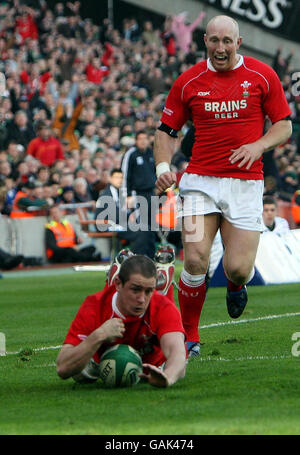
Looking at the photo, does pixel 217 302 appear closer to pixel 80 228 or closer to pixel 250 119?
pixel 250 119

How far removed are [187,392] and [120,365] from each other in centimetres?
46

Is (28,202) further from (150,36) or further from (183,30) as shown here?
(183,30)

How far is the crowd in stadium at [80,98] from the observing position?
72.2 feet

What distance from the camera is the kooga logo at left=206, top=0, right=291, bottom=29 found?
118 feet

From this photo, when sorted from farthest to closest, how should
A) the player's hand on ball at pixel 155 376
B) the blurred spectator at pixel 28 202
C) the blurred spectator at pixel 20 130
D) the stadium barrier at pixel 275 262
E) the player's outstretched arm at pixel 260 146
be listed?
the blurred spectator at pixel 20 130 < the blurred spectator at pixel 28 202 < the stadium barrier at pixel 275 262 < the player's outstretched arm at pixel 260 146 < the player's hand on ball at pixel 155 376

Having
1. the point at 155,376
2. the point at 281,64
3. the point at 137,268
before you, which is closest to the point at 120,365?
the point at 155,376

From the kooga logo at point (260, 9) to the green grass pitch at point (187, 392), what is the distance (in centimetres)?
2632

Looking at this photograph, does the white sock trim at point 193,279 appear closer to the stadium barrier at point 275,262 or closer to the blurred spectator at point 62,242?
the stadium barrier at point 275,262

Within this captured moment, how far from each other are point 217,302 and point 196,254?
493cm

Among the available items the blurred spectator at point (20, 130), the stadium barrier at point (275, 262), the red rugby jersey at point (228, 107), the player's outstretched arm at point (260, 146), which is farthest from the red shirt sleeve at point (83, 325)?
the blurred spectator at point (20, 130)

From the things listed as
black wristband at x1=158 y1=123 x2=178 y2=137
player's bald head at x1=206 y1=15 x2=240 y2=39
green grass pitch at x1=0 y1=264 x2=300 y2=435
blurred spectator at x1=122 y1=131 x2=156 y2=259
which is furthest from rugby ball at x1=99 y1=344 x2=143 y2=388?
blurred spectator at x1=122 y1=131 x2=156 y2=259

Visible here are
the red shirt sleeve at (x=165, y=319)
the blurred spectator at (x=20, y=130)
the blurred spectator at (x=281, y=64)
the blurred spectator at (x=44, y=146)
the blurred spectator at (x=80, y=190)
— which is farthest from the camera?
the blurred spectator at (x=281, y=64)

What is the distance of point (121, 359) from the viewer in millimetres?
6332
